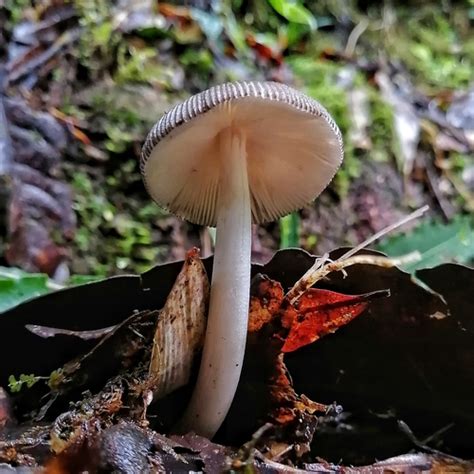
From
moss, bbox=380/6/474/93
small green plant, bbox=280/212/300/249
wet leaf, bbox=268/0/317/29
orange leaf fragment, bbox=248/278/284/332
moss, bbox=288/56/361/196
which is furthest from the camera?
moss, bbox=380/6/474/93

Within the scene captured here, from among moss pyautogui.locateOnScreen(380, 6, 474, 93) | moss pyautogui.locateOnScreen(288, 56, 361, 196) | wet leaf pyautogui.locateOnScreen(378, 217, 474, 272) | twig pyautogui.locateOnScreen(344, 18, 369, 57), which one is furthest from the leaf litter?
moss pyautogui.locateOnScreen(380, 6, 474, 93)

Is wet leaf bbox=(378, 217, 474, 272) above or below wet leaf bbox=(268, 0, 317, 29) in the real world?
below

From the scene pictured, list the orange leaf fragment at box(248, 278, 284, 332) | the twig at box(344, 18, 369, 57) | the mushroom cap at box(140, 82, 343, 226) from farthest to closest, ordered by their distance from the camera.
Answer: the twig at box(344, 18, 369, 57)
the orange leaf fragment at box(248, 278, 284, 332)
the mushroom cap at box(140, 82, 343, 226)

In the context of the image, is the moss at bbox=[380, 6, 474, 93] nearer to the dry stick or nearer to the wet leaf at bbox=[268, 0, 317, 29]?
the wet leaf at bbox=[268, 0, 317, 29]

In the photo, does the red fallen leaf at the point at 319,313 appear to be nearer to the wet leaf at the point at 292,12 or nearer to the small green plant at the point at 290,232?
the small green plant at the point at 290,232

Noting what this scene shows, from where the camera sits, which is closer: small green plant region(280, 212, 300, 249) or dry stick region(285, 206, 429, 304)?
dry stick region(285, 206, 429, 304)

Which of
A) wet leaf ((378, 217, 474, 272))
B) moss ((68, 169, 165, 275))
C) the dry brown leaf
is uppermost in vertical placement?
the dry brown leaf

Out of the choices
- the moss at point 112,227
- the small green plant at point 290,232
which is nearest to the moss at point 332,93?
the small green plant at point 290,232

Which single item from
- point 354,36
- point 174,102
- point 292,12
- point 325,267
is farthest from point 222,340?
point 354,36
